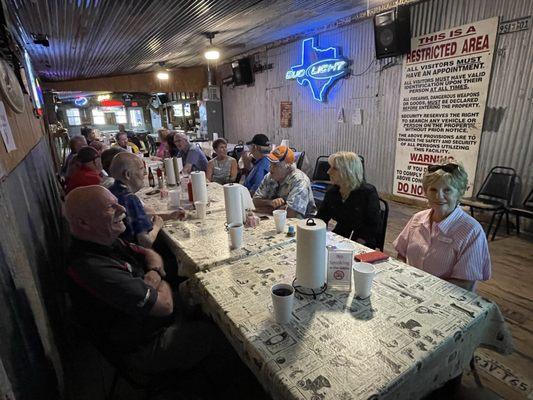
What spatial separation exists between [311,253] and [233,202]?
0.92 meters

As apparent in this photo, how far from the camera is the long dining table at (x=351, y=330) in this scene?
0.94 meters

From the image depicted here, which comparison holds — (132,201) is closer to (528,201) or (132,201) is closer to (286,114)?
(528,201)

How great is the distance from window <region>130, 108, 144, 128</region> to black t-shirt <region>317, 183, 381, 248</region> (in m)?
21.5

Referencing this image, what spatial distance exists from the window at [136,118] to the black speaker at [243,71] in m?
14.7

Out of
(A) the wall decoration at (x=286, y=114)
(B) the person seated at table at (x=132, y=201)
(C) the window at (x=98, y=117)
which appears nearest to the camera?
(B) the person seated at table at (x=132, y=201)

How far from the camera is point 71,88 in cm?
1059

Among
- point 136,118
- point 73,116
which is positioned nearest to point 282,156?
point 136,118

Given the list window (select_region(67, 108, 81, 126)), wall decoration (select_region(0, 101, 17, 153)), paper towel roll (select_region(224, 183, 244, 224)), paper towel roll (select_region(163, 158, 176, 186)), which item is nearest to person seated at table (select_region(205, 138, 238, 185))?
paper towel roll (select_region(163, 158, 176, 186))

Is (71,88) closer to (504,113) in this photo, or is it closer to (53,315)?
(53,315)

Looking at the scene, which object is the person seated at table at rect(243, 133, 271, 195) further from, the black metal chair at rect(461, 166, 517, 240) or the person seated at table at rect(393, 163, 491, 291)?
the black metal chair at rect(461, 166, 517, 240)

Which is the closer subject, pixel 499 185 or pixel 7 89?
pixel 7 89

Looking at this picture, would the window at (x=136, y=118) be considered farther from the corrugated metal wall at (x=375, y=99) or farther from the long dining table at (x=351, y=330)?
the long dining table at (x=351, y=330)

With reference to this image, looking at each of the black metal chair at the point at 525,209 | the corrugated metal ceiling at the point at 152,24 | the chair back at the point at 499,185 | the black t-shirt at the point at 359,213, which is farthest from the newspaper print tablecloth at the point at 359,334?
the corrugated metal ceiling at the point at 152,24

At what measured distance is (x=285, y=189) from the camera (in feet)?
9.24
